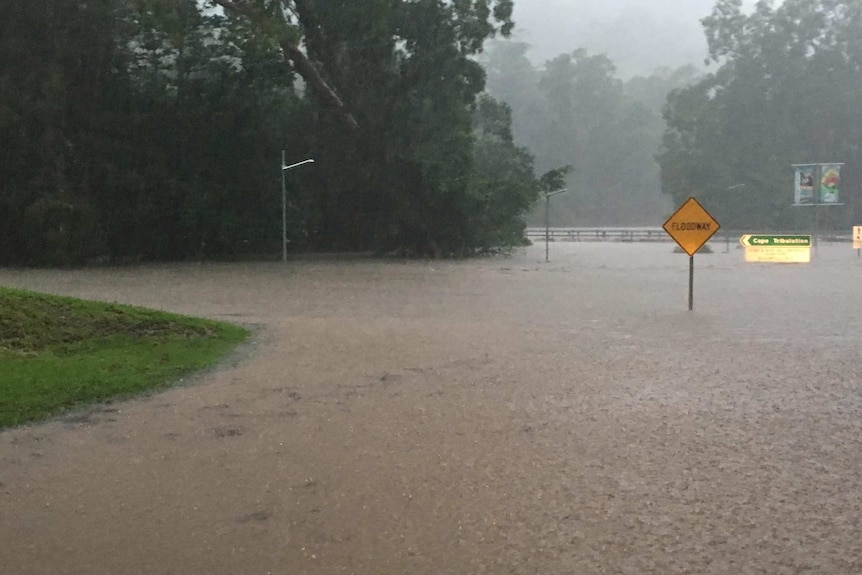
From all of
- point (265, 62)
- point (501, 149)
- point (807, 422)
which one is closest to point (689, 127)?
point (501, 149)

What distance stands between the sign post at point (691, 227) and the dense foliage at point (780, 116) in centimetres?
5237

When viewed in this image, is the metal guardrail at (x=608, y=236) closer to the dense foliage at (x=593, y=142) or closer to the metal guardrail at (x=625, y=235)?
the metal guardrail at (x=625, y=235)

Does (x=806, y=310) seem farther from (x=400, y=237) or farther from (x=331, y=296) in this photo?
(x=400, y=237)

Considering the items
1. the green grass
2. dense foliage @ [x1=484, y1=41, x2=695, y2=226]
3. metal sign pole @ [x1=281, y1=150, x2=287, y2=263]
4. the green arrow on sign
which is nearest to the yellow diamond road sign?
the green grass

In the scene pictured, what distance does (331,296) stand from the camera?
2333 centimetres

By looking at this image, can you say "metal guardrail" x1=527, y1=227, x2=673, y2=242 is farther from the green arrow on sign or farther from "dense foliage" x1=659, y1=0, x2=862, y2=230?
the green arrow on sign

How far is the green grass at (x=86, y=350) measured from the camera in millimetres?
9812

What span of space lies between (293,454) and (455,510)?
1.91 m

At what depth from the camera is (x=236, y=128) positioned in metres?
40.5

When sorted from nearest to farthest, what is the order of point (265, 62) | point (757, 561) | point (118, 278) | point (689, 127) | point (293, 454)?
1. point (757, 561)
2. point (293, 454)
3. point (118, 278)
4. point (265, 62)
5. point (689, 127)

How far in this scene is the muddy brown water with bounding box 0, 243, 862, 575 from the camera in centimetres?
543

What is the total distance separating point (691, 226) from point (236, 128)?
25235 millimetres

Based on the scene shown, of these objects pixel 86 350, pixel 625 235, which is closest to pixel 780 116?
pixel 625 235

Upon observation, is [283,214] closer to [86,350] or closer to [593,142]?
[86,350]
